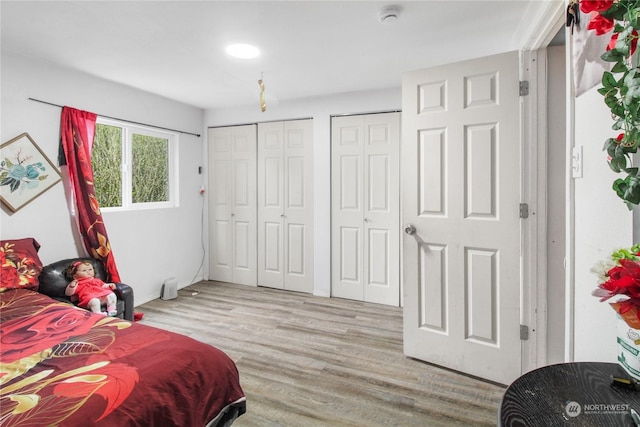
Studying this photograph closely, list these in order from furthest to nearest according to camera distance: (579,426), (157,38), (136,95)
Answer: (136,95), (157,38), (579,426)

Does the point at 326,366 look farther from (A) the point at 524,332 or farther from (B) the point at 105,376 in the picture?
(B) the point at 105,376

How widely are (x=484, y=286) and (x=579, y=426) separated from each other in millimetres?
1489

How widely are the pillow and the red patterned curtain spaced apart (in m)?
0.47

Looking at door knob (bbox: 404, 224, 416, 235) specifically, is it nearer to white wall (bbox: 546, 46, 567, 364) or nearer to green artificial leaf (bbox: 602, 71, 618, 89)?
white wall (bbox: 546, 46, 567, 364)

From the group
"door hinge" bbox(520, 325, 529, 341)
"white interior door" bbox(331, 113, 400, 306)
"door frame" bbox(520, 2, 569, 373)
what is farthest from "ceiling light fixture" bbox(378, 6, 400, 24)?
"door hinge" bbox(520, 325, 529, 341)

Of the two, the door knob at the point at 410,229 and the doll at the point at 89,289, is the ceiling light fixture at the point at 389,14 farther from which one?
the doll at the point at 89,289

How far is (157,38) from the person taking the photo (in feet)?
7.50

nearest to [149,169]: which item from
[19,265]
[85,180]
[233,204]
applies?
[85,180]

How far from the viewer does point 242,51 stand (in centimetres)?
250

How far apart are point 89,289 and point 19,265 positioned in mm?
469

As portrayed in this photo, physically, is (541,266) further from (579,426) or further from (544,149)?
(579,426)

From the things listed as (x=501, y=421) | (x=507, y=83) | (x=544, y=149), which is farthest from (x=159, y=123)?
(x=501, y=421)

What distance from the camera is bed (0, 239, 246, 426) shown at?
104 cm

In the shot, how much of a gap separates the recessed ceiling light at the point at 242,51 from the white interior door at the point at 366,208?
4.60ft
